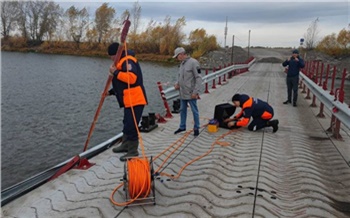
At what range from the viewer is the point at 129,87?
5098 mm

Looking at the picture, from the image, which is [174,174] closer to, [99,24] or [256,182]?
[256,182]

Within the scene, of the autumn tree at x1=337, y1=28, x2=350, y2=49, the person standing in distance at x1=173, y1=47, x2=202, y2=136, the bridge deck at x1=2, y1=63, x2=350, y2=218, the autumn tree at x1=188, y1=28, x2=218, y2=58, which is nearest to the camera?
the bridge deck at x1=2, y1=63, x2=350, y2=218

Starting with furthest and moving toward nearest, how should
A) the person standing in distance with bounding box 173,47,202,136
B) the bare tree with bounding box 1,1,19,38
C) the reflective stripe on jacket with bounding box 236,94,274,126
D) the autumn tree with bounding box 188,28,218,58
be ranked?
the bare tree with bounding box 1,1,19,38
the autumn tree with bounding box 188,28,218,58
the reflective stripe on jacket with bounding box 236,94,274,126
the person standing in distance with bounding box 173,47,202,136

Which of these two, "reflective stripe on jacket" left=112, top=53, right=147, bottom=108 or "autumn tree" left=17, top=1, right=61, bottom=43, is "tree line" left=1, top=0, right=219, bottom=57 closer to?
"autumn tree" left=17, top=1, right=61, bottom=43

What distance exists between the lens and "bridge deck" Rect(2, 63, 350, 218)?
390cm

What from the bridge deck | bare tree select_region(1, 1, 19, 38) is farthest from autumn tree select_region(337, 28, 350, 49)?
bare tree select_region(1, 1, 19, 38)

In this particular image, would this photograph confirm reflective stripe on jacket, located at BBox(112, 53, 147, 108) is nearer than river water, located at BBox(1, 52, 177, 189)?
Yes

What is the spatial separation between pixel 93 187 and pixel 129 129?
118cm

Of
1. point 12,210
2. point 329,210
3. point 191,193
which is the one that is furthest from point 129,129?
point 329,210

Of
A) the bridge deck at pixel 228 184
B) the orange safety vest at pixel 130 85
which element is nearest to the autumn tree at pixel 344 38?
the bridge deck at pixel 228 184

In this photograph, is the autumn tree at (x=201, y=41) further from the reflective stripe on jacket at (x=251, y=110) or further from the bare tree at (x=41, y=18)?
the reflective stripe on jacket at (x=251, y=110)

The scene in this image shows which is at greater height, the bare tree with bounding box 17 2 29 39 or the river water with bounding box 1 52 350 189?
the bare tree with bounding box 17 2 29 39

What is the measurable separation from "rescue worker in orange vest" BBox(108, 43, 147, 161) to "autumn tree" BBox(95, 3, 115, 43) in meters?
68.2

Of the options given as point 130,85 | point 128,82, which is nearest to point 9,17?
point 130,85
